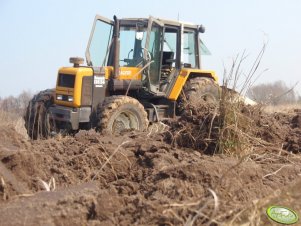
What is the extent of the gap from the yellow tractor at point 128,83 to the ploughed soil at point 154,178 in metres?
2.57

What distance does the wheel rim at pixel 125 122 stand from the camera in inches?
335

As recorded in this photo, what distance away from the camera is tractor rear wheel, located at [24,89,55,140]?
9.02 metres

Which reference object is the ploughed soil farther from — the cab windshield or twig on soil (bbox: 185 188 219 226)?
the cab windshield

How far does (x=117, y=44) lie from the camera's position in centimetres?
917

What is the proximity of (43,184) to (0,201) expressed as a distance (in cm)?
50

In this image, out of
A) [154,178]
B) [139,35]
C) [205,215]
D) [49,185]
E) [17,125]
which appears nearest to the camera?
[205,215]

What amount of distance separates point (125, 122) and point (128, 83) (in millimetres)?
1001

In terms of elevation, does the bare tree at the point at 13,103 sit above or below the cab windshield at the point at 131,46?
below

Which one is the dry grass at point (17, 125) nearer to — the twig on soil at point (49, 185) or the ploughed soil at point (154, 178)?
the ploughed soil at point (154, 178)

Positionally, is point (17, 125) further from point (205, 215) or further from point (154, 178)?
point (205, 215)

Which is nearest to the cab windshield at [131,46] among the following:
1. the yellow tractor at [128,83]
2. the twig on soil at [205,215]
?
the yellow tractor at [128,83]

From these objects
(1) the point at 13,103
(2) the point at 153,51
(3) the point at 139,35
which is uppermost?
(3) the point at 139,35

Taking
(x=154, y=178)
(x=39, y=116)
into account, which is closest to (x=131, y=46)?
(x=39, y=116)

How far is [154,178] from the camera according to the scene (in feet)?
13.5
